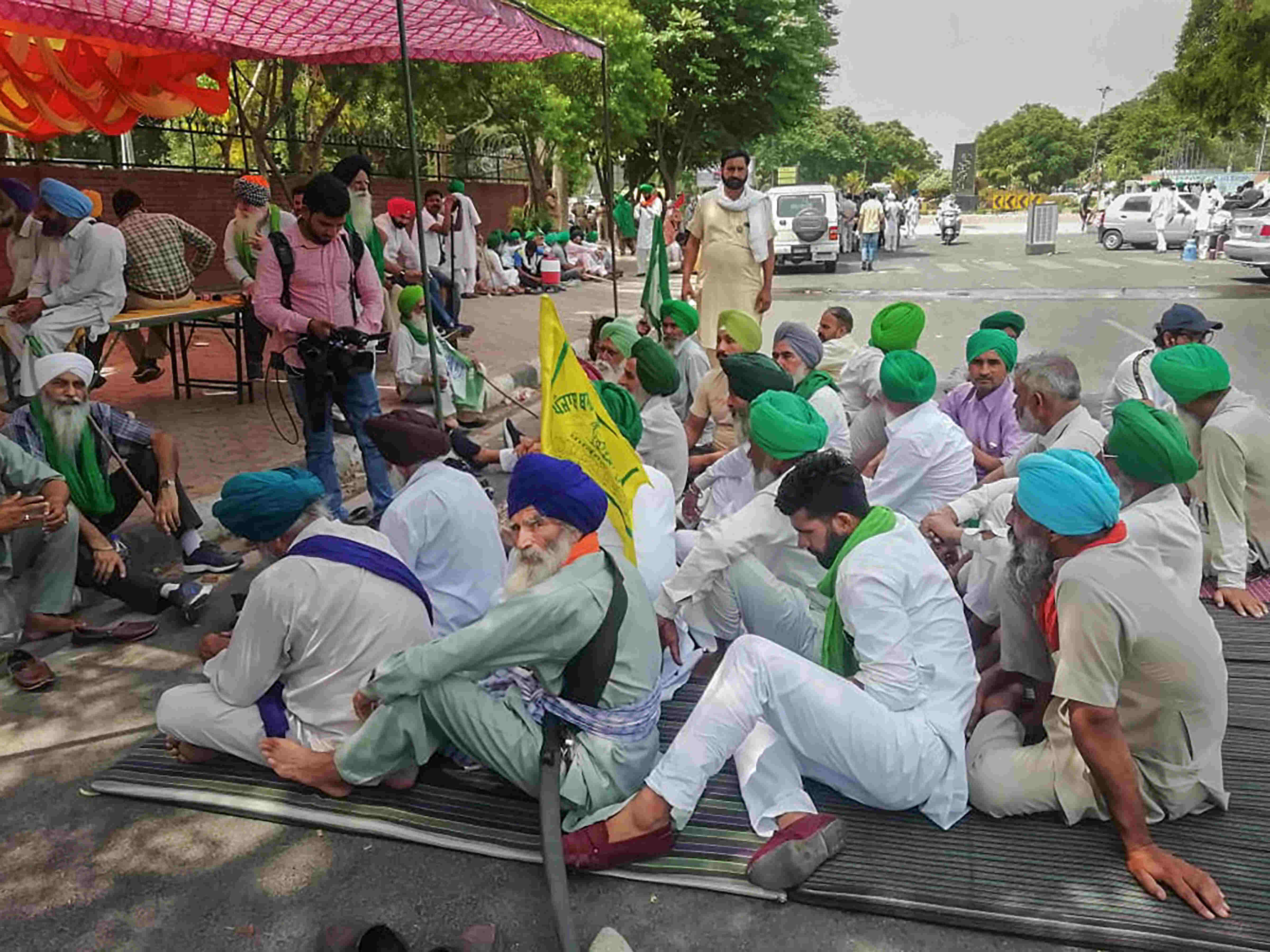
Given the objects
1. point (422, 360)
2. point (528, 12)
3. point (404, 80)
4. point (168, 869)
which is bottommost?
point (168, 869)

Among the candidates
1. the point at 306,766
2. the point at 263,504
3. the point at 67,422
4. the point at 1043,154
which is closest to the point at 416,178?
the point at 67,422

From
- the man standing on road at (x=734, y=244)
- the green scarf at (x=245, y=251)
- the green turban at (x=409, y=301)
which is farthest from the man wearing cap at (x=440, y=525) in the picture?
the green scarf at (x=245, y=251)

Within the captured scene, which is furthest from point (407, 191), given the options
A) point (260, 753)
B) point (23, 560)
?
point (260, 753)

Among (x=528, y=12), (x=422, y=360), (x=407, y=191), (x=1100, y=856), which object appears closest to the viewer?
(x=1100, y=856)

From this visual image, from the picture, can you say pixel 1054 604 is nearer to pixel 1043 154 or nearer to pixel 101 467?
pixel 101 467

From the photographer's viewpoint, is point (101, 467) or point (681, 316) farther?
point (681, 316)

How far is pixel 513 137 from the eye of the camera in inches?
907

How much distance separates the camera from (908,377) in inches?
176

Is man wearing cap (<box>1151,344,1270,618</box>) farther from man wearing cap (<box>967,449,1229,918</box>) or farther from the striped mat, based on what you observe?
man wearing cap (<box>967,449,1229,918</box>)

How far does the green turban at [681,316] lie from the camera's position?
6445 mm

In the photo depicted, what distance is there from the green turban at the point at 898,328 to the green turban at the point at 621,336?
1.38 meters

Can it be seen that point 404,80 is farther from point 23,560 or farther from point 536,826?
point 536,826

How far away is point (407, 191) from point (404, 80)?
44.6 ft

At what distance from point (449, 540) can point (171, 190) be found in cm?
1110
